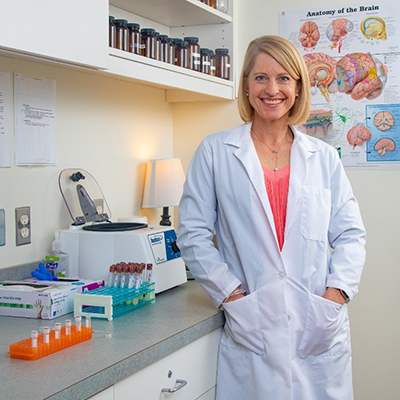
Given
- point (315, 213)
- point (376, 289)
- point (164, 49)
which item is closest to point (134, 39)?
point (164, 49)

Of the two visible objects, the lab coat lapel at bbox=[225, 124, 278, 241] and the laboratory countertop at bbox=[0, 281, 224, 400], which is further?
the lab coat lapel at bbox=[225, 124, 278, 241]

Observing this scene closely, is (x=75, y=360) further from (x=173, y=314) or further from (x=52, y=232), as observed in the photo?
(x=52, y=232)

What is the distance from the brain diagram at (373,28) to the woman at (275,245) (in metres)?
0.96

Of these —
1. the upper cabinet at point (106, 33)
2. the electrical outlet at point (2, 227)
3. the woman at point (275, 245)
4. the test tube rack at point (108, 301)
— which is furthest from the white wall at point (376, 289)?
the electrical outlet at point (2, 227)

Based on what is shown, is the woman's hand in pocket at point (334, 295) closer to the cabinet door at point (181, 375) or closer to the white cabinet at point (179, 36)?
the cabinet door at point (181, 375)

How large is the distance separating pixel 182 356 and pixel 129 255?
484 mm

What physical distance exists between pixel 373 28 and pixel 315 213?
4.04 ft

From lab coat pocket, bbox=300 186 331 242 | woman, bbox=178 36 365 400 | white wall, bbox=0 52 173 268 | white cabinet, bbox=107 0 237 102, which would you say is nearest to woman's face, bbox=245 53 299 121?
woman, bbox=178 36 365 400

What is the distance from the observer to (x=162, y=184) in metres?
2.74

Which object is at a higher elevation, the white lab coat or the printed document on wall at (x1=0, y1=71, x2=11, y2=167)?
the printed document on wall at (x1=0, y1=71, x2=11, y2=167)

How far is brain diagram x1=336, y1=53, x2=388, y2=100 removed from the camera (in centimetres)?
274

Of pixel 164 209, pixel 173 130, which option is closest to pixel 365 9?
pixel 173 130

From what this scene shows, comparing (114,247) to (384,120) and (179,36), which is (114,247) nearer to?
(179,36)

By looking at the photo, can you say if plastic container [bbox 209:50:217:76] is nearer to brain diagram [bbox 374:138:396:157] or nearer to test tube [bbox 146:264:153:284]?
brain diagram [bbox 374:138:396:157]
